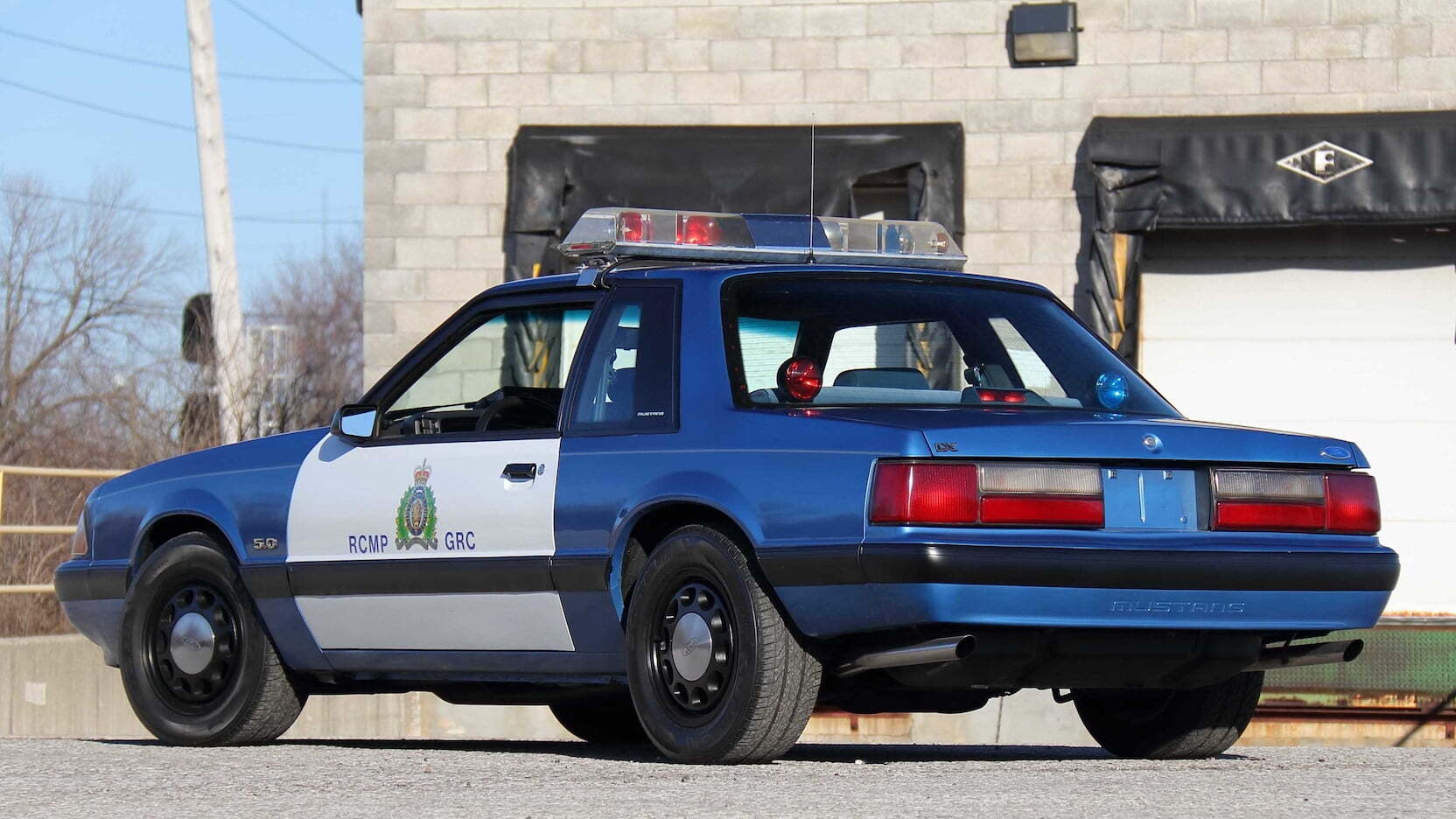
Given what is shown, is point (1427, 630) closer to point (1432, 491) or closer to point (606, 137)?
point (1432, 491)

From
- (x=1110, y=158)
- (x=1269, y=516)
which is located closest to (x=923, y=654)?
(x=1269, y=516)

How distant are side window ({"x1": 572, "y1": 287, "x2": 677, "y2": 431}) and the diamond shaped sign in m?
8.89

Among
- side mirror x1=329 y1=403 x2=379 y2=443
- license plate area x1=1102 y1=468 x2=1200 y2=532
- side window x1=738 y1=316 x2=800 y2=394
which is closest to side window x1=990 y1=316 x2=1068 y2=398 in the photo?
side window x1=738 y1=316 x2=800 y2=394

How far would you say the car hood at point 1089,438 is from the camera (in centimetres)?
616

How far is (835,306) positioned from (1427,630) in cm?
810

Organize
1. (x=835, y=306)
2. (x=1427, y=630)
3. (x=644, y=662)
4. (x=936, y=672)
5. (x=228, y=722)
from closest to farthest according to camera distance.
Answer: (x=936, y=672) → (x=644, y=662) → (x=835, y=306) → (x=228, y=722) → (x=1427, y=630)

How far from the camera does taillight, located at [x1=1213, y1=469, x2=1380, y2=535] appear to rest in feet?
21.1

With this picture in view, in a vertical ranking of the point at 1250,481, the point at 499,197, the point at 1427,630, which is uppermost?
the point at 499,197

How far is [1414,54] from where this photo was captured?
15.6m

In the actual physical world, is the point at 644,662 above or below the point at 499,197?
below

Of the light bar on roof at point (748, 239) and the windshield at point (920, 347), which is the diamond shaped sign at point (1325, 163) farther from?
the windshield at point (920, 347)

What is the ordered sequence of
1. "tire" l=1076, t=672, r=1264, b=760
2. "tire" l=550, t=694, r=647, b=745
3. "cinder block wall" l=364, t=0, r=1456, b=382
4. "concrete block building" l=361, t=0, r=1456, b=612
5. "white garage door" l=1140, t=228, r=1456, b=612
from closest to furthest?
1. "tire" l=1076, t=672, r=1264, b=760
2. "tire" l=550, t=694, r=647, b=745
3. "concrete block building" l=361, t=0, r=1456, b=612
4. "cinder block wall" l=364, t=0, r=1456, b=382
5. "white garage door" l=1140, t=228, r=1456, b=612

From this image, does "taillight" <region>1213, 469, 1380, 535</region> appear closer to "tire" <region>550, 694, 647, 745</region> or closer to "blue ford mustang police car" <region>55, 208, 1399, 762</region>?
"blue ford mustang police car" <region>55, 208, 1399, 762</region>

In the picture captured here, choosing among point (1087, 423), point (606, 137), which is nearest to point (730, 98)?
point (606, 137)
